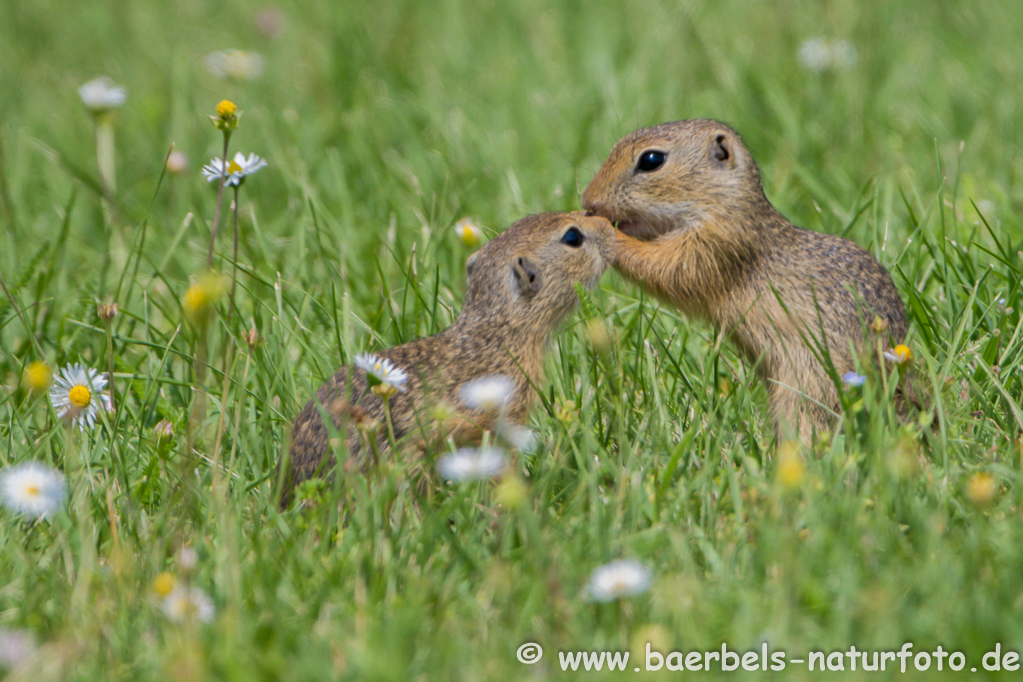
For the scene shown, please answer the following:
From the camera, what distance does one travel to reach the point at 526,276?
4051 millimetres

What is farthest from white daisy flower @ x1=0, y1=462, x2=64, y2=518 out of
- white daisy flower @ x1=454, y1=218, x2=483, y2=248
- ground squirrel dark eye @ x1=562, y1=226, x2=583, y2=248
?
white daisy flower @ x1=454, y1=218, x2=483, y2=248

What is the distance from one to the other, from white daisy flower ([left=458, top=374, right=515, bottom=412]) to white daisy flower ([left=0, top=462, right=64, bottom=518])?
1.27 metres

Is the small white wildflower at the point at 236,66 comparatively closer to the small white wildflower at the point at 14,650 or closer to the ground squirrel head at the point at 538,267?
the ground squirrel head at the point at 538,267

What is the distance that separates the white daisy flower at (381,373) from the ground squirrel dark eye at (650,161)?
1.53 m

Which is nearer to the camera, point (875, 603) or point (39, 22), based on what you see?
point (875, 603)

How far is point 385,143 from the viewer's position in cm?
659

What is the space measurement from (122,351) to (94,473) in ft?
3.66

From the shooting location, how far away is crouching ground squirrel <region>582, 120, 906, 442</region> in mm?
3771

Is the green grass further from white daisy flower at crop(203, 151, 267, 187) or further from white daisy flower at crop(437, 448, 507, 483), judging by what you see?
white daisy flower at crop(203, 151, 267, 187)

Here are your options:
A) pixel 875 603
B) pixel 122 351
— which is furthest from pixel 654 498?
pixel 122 351

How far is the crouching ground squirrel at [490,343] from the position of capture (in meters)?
3.34

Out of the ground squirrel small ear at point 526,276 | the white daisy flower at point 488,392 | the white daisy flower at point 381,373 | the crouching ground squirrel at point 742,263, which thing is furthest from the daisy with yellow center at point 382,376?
the crouching ground squirrel at point 742,263

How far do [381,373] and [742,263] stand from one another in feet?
5.42

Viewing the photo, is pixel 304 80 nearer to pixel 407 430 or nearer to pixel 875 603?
pixel 407 430
